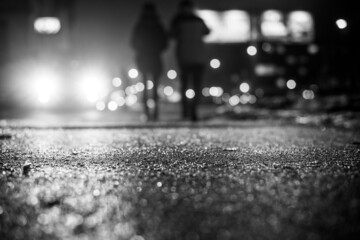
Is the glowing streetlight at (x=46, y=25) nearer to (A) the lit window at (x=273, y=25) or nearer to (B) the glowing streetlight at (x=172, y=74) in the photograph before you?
(A) the lit window at (x=273, y=25)

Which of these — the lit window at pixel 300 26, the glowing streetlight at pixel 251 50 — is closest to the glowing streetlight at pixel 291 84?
the glowing streetlight at pixel 251 50

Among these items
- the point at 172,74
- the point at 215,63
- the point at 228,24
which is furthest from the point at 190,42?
the point at 172,74

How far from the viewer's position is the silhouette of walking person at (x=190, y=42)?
10383 millimetres

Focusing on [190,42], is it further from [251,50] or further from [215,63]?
[215,63]

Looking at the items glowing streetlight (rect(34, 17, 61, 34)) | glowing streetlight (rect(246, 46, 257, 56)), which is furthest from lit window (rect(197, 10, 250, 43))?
glowing streetlight (rect(34, 17, 61, 34))

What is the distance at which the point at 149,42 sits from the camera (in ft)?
36.9

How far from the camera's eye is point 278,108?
18.2m

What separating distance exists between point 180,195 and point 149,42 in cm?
907

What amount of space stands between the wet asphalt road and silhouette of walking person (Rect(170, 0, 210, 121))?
6.13 metres

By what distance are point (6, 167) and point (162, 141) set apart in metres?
2.51

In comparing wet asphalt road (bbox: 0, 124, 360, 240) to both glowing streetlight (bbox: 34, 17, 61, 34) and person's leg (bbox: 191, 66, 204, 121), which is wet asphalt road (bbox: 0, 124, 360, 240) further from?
glowing streetlight (bbox: 34, 17, 61, 34)

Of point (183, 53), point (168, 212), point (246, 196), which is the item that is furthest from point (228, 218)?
point (183, 53)

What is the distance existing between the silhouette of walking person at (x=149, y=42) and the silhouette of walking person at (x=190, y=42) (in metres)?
0.64

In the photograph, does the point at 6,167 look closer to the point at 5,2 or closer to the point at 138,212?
the point at 138,212
